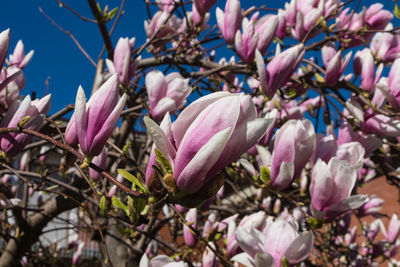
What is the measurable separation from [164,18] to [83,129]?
1.27 m

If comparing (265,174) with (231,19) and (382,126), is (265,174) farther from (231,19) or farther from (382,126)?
(231,19)

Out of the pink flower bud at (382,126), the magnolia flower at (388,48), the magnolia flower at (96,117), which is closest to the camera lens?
the magnolia flower at (96,117)

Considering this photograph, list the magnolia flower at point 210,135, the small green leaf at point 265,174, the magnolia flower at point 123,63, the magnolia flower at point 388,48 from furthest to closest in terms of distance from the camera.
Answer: the magnolia flower at point 388,48, the magnolia flower at point 123,63, the small green leaf at point 265,174, the magnolia flower at point 210,135

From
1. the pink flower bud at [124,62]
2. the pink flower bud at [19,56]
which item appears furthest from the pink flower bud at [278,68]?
the pink flower bud at [19,56]

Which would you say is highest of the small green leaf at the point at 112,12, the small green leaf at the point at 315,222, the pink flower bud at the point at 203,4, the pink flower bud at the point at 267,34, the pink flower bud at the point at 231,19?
the small green leaf at the point at 112,12

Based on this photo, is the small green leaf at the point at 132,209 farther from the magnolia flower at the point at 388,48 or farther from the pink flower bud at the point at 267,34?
the magnolia flower at the point at 388,48

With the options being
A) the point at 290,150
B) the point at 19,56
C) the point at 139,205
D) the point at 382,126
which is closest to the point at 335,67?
the point at 382,126

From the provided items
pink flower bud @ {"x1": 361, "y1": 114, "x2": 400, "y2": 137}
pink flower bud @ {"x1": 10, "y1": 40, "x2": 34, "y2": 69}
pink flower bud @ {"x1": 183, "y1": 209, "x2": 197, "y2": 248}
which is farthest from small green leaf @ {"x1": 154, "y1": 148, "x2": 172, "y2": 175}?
pink flower bud @ {"x1": 10, "y1": 40, "x2": 34, "y2": 69}

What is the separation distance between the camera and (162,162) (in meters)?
0.40

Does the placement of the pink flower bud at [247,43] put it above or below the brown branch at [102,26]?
below

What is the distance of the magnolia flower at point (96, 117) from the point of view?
1.60ft

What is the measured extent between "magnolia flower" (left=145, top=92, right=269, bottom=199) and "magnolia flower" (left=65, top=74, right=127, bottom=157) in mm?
124

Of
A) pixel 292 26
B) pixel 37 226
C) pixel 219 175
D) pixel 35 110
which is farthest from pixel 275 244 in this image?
pixel 37 226

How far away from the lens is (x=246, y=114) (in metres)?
0.39
